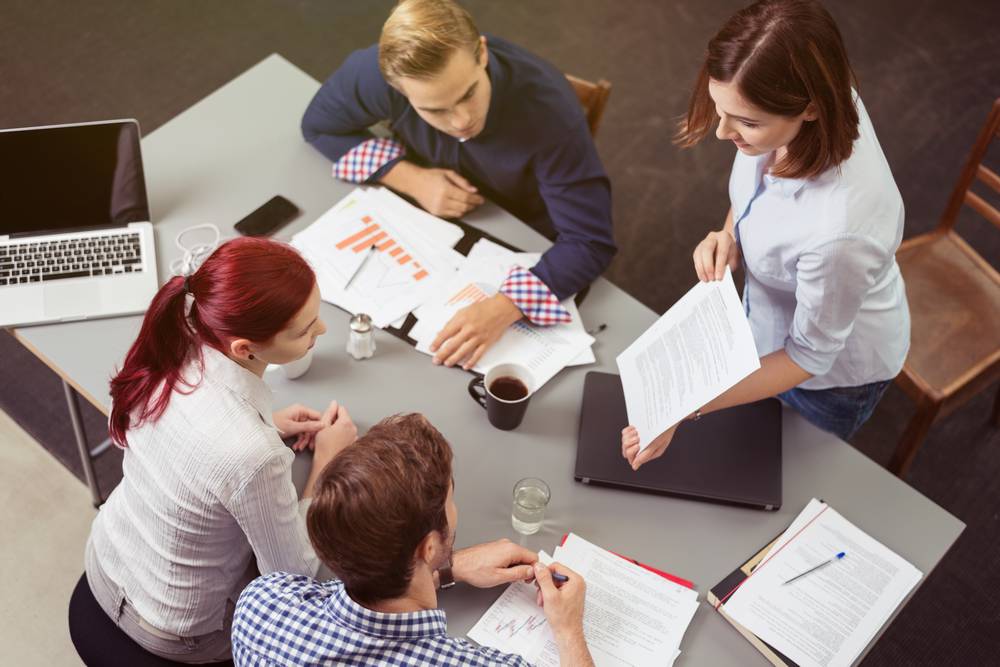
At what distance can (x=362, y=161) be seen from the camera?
2123mm

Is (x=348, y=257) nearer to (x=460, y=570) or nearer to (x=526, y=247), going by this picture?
(x=526, y=247)

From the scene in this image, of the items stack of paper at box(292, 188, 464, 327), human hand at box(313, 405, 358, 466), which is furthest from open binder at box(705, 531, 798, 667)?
stack of paper at box(292, 188, 464, 327)

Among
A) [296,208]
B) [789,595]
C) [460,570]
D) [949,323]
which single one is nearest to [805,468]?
[789,595]

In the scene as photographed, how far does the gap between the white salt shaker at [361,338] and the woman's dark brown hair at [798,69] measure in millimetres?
824

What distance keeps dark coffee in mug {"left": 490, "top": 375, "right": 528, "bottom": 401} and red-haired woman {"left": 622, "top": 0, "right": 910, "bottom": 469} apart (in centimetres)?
23

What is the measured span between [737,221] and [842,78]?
0.42 metres

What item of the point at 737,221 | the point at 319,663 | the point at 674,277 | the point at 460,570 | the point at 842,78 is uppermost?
the point at 842,78

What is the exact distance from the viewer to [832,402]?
1.98 meters

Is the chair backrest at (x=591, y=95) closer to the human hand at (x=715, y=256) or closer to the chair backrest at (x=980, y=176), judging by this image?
the human hand at (x=715, y=256)

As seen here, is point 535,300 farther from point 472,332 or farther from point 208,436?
point 208,436

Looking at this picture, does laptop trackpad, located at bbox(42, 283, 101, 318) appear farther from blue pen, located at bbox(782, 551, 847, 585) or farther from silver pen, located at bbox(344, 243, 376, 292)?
blue pen, located at bbox(782, 551, 847, 585)

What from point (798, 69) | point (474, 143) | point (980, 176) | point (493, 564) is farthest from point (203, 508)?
point (980, 176)

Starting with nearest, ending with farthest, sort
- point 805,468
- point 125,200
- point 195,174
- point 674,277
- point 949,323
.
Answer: point 805,468 → point 125,200 → point 195,174 → point 949,323 → point 674,277

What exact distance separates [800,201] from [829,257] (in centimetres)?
13
